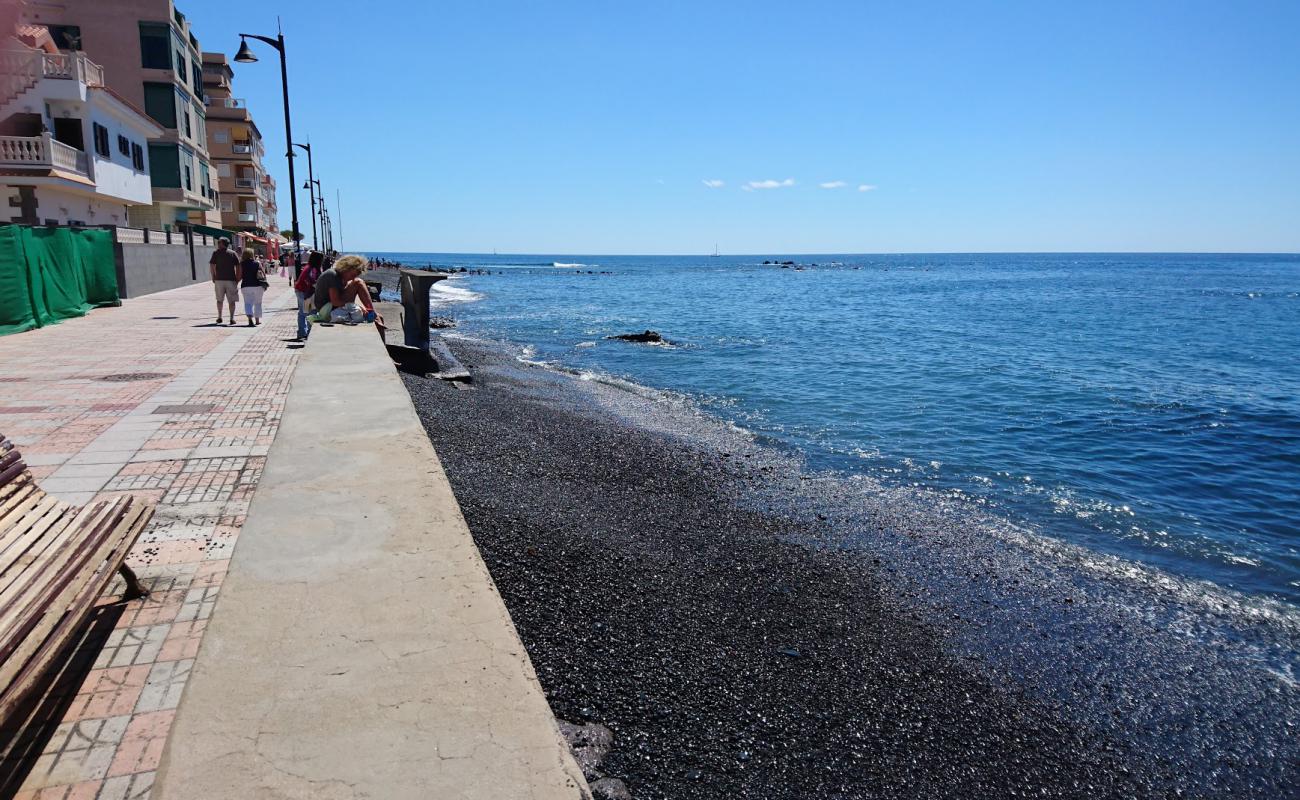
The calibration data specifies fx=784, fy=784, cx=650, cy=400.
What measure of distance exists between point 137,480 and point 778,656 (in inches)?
197

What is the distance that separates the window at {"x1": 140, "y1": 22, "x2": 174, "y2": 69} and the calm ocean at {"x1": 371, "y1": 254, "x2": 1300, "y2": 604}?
1975cm

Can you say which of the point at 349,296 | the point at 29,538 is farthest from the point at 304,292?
the point at 29,538

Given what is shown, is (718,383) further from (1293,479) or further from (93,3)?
(93,3)

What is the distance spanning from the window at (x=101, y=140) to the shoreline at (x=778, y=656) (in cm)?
2994

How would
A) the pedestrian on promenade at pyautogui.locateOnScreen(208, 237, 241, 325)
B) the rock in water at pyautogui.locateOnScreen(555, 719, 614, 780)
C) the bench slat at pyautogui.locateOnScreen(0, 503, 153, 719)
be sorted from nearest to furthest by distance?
the bench slat at pyautogui.locateOnScreen(0, 503, 153, 719) → the rock in water at pyautogui.locateOnScreen(555, 719, 614, 780) → the pedestrian on promenade at pyautogui.locateOnScreen(208, 237, 241, 325)

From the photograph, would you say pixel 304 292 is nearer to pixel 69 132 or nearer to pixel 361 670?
pixel 361 670

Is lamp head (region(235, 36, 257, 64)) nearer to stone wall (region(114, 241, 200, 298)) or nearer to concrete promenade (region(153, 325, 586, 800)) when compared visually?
stone wall (region(114, 241, 200, 298))

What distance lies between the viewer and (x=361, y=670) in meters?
2.78

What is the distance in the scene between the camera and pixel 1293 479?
11.6m

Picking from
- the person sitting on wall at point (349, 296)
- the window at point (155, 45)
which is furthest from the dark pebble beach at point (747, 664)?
the window at point (155, 45)

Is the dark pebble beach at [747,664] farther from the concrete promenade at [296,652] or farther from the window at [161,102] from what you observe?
Answer: the window at [161,102]

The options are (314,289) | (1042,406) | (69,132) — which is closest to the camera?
(314,289)

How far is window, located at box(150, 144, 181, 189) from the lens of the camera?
128ft

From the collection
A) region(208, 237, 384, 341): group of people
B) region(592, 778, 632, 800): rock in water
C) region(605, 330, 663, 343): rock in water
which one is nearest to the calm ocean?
region(605, 330, 663, 343): rock in water
